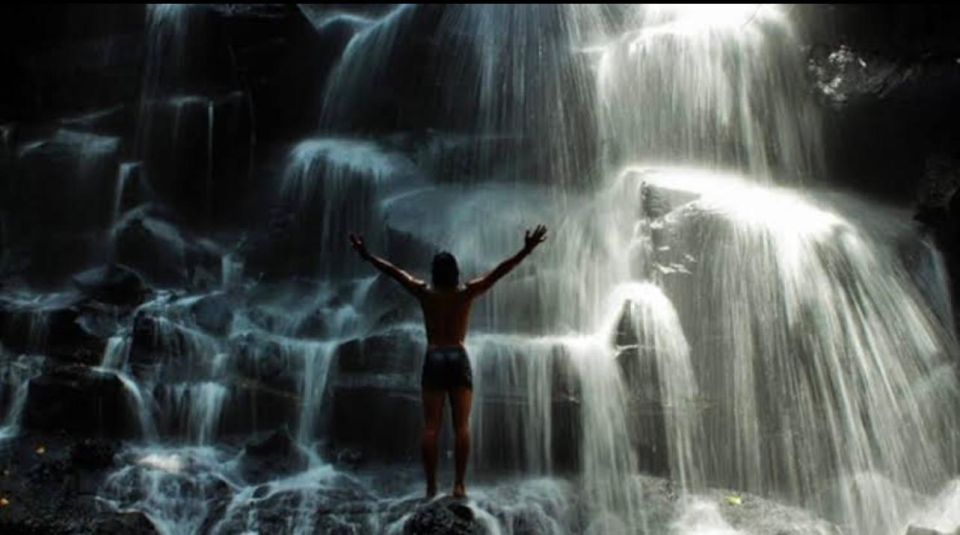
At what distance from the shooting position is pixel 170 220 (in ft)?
51.8

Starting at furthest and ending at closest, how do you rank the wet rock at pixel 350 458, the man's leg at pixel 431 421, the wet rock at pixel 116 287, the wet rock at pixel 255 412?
1. the wet rock at pixel 116 287
2. the wet rock at pixel 255 412
3. the wet rock at pixel 350 458
4. the man's leg at pixel 431 421

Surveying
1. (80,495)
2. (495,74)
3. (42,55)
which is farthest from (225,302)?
(42,55)

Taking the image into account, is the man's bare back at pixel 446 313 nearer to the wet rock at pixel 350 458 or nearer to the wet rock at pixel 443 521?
the wet rock at pixel 443 521

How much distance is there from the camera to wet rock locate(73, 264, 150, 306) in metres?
12.5

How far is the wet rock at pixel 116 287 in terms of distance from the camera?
1255cm

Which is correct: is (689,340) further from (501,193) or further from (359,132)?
(359,132)

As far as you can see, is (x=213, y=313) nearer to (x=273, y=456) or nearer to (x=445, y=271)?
(x=273, y=456)

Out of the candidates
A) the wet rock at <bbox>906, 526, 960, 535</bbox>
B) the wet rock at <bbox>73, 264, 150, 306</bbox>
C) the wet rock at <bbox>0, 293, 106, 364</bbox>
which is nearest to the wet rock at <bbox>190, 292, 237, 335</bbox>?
the wet rock at <bbox>73, 264, 150, 306</bbox>

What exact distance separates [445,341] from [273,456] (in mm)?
3384

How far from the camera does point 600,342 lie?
1027 cm

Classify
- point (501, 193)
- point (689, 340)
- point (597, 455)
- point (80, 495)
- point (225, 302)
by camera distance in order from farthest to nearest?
point (501, 193) → point (225, 302) → point (689, 340) → point (597, 455) → point (80, 495)

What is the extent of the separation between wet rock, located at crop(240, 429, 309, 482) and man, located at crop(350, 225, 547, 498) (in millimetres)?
2620

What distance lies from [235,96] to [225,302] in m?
6.12

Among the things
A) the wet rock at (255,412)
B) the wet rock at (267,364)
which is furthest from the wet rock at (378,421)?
the wet rock at (267,364)
